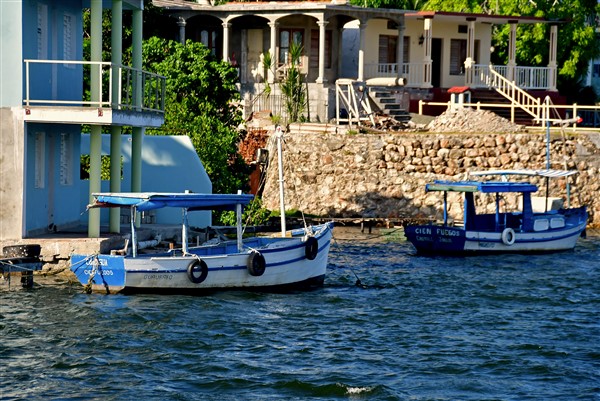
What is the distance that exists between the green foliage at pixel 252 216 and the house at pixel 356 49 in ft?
30.5

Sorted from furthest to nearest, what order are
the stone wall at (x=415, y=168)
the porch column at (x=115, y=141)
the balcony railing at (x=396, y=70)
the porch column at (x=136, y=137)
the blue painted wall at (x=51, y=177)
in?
the balcony railing at (x=396, y=70) → the stone wall at (x=415, y=168) → the porch column at (x=136, y=137) → the porch column at (x=115, y=141) → the blue painted wall at (x=51, y=177)

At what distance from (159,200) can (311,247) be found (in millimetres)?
3984

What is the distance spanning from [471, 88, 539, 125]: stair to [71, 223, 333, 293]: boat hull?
75.6 ft

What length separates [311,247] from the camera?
30.8 metres

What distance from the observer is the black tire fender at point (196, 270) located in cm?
2878

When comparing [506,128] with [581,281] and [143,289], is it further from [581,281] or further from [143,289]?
[143,289]

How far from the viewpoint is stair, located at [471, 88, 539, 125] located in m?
52.9

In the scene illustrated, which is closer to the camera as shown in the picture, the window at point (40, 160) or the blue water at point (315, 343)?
the blue water at point (315, 343)

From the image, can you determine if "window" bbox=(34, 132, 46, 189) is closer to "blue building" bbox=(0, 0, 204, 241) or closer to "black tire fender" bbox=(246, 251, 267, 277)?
"blue building" bbox=(0, 0, 204, 241)

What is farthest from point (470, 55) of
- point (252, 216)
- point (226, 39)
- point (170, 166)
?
point (170, 166)

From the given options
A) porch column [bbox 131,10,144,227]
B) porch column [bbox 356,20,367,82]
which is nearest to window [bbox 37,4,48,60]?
porch column [bbox 131,10,144,227]

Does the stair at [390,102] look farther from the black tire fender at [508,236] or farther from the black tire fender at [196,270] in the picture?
the black tire fender at [196,270]

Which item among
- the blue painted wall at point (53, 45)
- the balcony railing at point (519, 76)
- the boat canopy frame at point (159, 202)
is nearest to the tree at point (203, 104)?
the blue painted wall at point (53, 45)

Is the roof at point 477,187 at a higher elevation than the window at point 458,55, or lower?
lower
